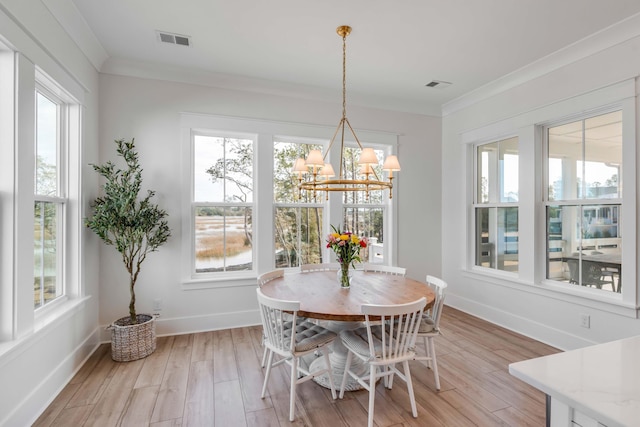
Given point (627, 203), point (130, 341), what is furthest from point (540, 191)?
point (130, 341)

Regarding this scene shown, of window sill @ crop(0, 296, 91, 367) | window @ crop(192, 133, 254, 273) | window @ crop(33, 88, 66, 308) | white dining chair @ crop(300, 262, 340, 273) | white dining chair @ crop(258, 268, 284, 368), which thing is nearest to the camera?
window sill @ crop(0, 296, 91, 367)

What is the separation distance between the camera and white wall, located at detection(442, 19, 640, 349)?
292cm

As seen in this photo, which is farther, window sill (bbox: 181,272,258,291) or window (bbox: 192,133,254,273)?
window (bbox: 192,133,254,273)

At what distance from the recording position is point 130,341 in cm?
301

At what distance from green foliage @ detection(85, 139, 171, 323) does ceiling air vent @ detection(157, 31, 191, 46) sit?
103cm

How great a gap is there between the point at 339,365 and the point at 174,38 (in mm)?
3274

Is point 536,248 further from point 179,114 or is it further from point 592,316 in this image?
point 179,114

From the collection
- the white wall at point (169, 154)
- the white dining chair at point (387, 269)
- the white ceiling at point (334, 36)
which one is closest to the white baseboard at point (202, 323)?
the white wall at point (169, 154)

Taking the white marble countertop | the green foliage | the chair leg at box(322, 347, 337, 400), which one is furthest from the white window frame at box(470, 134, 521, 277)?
the green foliage

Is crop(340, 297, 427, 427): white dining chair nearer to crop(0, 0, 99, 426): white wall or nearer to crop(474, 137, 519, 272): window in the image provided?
crop(0, 0, 99, 426): white wall

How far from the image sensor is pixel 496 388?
100 inches

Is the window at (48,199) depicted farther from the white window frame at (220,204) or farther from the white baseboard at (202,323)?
the white window frame at (220,204)

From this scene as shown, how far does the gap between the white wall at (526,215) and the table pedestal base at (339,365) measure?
2.16 m

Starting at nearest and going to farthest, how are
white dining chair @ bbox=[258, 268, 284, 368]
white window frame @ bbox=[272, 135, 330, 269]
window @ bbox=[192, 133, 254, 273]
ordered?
white dining chair @ bbox=[258, 268, 284, 368] → window @ bbox=[192, 133, 254, 273] → white window frame @ bbox=[272, 135, 330, 269]
